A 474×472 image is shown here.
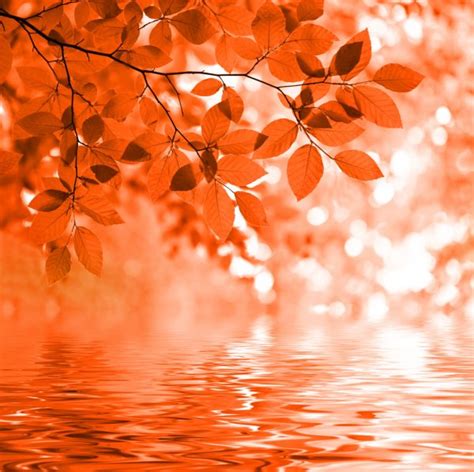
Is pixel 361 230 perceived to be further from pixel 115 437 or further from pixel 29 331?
pixel 115 437

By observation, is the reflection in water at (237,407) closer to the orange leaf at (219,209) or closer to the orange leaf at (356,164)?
the orange leaf at (219,209)

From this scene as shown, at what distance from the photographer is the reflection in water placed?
2.19 m

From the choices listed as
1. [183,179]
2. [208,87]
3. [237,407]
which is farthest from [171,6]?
[237,407]

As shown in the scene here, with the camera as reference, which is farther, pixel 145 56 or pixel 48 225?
pixel 145 56

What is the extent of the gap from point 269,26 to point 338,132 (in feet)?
0.91

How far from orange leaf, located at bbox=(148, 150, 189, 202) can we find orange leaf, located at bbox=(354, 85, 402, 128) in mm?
424

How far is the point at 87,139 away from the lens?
246 cm

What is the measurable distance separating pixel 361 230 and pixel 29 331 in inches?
204

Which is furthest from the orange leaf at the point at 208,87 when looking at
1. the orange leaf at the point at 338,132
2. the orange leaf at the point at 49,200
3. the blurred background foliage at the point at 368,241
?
the blurred background foliage at the point at 368,241

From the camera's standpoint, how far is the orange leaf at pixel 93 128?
2420mm

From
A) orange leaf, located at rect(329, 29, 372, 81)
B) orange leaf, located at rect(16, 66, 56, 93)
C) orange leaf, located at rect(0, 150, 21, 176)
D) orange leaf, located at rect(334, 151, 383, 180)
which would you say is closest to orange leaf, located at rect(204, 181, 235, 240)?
orange leaf, located at rect(334, 151, 383, 180)

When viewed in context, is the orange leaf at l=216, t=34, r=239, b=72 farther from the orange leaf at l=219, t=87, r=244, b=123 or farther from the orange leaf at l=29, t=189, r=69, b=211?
the orange leaf at l=29, t=189, r=69, b=211

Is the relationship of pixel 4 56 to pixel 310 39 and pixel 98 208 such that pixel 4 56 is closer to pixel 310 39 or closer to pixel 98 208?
pixel 98 208

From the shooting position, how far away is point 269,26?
2293 millimetres
